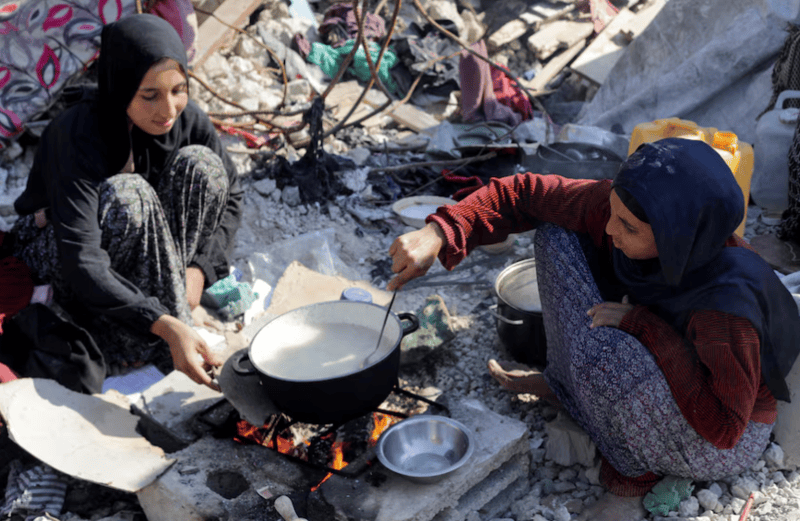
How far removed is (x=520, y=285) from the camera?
2752mm

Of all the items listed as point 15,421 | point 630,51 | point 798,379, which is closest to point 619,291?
point 798,379

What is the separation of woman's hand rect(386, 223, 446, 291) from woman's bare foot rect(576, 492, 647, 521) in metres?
0.89

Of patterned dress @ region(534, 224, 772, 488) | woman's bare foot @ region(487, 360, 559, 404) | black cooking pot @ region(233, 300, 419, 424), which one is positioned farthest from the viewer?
woman's bare foot @ region(487, 360, 559, 404)

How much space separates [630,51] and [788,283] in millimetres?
3616

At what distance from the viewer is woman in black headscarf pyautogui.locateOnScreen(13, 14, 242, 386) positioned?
2.14 meters

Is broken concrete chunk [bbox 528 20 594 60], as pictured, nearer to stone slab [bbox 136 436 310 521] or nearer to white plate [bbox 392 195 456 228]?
white plate [bbox 392 195 456 228]

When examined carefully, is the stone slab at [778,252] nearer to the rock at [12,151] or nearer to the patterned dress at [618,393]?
the patterned dress at [618,393]

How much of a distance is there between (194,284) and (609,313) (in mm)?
1753

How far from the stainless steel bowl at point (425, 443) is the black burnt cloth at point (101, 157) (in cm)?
88

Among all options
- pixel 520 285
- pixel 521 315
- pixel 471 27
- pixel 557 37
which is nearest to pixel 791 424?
pixel 521 315

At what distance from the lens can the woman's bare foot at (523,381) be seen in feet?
7.50

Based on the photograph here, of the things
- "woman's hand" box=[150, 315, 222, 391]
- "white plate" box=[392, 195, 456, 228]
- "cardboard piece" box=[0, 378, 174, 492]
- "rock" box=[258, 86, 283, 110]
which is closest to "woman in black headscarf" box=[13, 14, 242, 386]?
"woman's hand" box=[150, 315, 222, 391]

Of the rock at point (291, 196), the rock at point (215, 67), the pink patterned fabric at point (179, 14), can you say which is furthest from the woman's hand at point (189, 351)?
the rock at point (215, 67)

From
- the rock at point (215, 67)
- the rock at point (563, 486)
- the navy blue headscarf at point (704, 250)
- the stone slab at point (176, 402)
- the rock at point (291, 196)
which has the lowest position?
the rock at point (291, 196)
